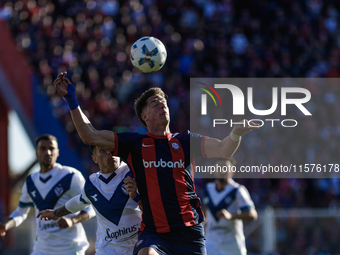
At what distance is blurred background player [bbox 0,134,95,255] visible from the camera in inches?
273

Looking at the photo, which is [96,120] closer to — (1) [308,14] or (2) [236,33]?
(2) [236,33]

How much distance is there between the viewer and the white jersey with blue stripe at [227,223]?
8.49 m

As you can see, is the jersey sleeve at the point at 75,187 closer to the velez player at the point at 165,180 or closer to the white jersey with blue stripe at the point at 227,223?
Result: the velez player at the point at 165,180

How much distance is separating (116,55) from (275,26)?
5.97m

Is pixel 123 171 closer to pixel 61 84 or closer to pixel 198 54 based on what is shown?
pixel 61 84

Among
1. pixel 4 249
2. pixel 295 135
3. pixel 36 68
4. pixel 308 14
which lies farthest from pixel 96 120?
pixel 308 14

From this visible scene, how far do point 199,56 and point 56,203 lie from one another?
38.6 feet

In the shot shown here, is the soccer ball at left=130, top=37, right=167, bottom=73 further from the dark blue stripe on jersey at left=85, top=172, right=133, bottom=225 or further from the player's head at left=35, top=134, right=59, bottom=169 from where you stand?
the player's head at left=35, top=134, right=59, bottom=169

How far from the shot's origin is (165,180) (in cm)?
519

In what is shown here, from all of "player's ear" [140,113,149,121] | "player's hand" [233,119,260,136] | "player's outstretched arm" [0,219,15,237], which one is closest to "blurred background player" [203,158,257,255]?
"player's outstretched arm" [0,219,15,237]

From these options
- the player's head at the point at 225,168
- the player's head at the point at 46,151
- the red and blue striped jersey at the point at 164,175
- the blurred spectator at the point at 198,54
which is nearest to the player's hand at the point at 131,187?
the red and blue striped jersey at the point at 164,175

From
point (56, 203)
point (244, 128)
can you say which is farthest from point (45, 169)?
point (244, 128)

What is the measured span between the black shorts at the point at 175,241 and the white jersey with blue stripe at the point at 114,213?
71cm

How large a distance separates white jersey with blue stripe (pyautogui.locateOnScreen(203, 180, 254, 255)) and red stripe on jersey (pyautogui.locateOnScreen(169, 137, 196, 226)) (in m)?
3.23
